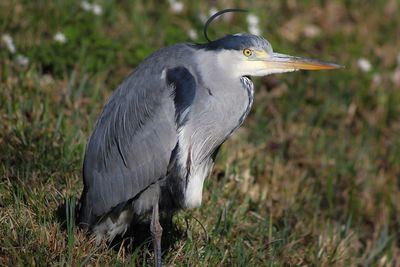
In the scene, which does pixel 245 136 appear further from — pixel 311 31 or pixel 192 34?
pixel 311 31

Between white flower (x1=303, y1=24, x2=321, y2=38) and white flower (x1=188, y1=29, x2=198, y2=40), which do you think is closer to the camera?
white flower (x1=188, y1=29, x2=198, y2=40)

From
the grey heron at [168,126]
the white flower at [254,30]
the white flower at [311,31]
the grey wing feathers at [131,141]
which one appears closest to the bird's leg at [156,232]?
the grey heron at [168,126]

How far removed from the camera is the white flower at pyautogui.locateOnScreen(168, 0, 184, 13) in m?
7.66

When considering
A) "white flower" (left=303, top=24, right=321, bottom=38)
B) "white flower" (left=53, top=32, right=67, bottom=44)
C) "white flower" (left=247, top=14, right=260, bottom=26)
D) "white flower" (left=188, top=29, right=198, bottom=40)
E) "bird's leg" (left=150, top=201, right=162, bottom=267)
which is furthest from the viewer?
"white flower" (left=303, top=24, right=321, bottom=38)

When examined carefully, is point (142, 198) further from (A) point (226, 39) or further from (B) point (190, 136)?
(A) point (226, 39)

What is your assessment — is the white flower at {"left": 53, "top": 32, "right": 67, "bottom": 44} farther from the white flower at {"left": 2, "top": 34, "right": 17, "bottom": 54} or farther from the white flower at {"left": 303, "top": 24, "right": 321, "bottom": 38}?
the white flower at {"left": 303, "top": 24, "right": 321, "bottom": 38}

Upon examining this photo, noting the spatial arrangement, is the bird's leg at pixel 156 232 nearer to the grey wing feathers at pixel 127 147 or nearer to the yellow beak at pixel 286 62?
the grey wing feathers at pixel 127 147

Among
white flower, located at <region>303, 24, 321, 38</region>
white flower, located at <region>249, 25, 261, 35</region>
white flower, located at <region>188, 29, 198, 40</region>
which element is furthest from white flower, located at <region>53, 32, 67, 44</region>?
white flower, located at <region>303, 24, 321, 38</region>

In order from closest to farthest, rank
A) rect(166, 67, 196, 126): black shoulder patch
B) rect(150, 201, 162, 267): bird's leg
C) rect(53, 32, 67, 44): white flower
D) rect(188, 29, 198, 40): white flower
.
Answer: rect(166, 67, 196, 126): black shoulder patch < rect(150, 201, 162, 267): bird's leg < rect(53, 32, 67, 44): white flower < rect(188, 29, 198, 40): white flower

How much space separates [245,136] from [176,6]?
1.72 m

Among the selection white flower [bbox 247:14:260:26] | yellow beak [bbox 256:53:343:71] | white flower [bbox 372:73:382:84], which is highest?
yellow beak [bbox 256:53:343:71]

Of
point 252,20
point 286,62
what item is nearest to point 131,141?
point 286,62

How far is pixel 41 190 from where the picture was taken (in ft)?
15.3

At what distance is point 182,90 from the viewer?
4.25 m
